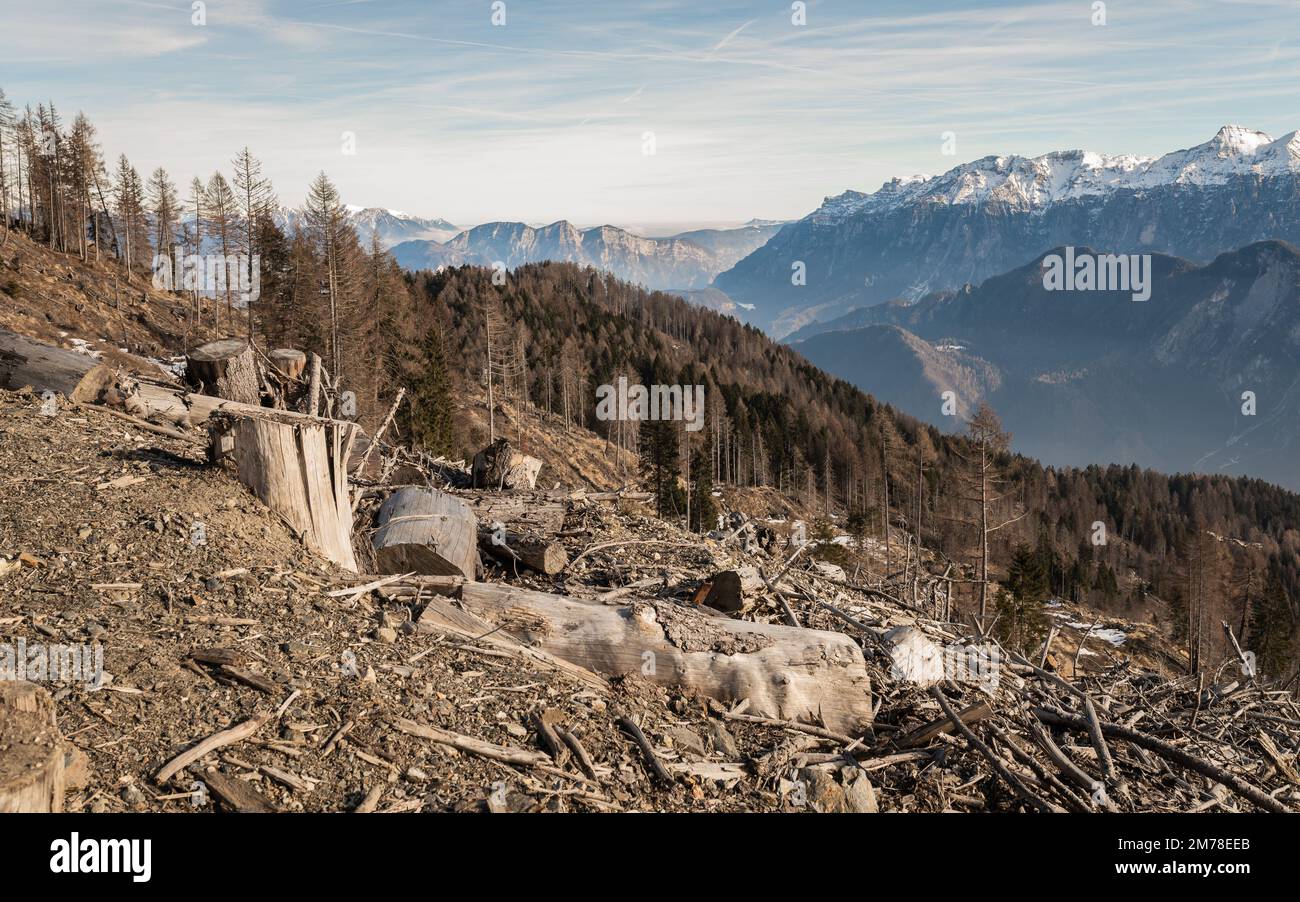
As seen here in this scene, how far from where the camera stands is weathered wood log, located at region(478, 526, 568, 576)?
419 inches

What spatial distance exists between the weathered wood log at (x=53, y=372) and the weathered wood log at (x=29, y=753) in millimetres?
9598

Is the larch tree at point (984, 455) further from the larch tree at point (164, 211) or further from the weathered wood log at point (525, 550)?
the larch tree at point (164, 211)

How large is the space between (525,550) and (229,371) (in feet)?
22.4

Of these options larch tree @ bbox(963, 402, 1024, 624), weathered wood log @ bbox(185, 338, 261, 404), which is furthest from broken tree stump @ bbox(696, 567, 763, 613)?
larch tree @ bbox(963, 402, 1024, 624)

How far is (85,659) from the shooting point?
243 inches

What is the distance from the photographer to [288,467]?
29.4 feet

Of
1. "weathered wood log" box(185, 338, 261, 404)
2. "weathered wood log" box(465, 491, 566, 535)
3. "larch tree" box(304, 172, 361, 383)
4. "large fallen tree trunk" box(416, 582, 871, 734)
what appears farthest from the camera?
"larch tree" box(304, 172, 361, 383)

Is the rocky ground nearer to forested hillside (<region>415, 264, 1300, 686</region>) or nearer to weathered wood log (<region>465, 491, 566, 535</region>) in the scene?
weathered wood log (<region>465, 491, 566, 535</region>)

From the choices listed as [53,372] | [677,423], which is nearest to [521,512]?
[53,372]

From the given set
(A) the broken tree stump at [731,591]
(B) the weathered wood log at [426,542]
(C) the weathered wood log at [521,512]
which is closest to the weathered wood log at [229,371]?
(C) the weathered wood log at [521,512]

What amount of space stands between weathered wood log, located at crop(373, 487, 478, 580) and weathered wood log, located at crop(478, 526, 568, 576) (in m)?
0.66

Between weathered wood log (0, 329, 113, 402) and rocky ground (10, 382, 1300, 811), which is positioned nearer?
rocky ground (10, 382, 1300, 811)
